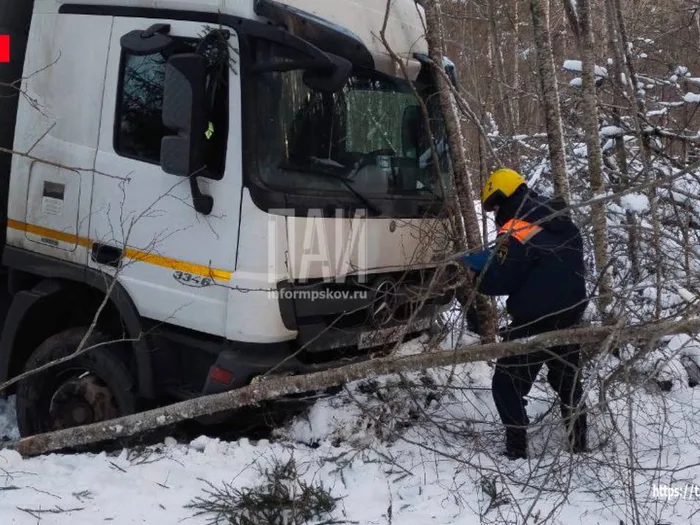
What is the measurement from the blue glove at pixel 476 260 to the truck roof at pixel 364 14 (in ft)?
3.90

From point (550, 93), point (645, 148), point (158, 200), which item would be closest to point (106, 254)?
point (158, 200)

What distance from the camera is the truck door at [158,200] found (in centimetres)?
333

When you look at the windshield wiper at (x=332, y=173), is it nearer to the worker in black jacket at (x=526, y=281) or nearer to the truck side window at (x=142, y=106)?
the truck side window at (x=142, y=106)

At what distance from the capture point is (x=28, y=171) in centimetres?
394

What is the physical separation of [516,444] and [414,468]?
589 millimetres

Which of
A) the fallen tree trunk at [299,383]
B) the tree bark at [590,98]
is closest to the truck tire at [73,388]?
the fallen tree trunk at [299,383]

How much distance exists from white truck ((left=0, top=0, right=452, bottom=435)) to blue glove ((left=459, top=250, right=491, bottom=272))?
0.32 metres

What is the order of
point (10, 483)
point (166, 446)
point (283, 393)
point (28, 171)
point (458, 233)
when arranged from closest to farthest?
1. point (10, 483)
2. point (283, 393)
3. point (166, 446)
4. point (28, 171)
5. point (458, 233)

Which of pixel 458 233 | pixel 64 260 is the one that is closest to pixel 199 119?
pixel 64 260

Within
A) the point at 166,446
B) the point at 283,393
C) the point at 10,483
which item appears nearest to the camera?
the point at 10,483

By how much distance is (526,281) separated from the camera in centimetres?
362

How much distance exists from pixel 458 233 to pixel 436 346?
79cm

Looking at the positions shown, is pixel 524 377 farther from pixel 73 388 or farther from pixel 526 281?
pixel 73 388

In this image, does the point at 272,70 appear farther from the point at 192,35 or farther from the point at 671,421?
the point at 671,421
